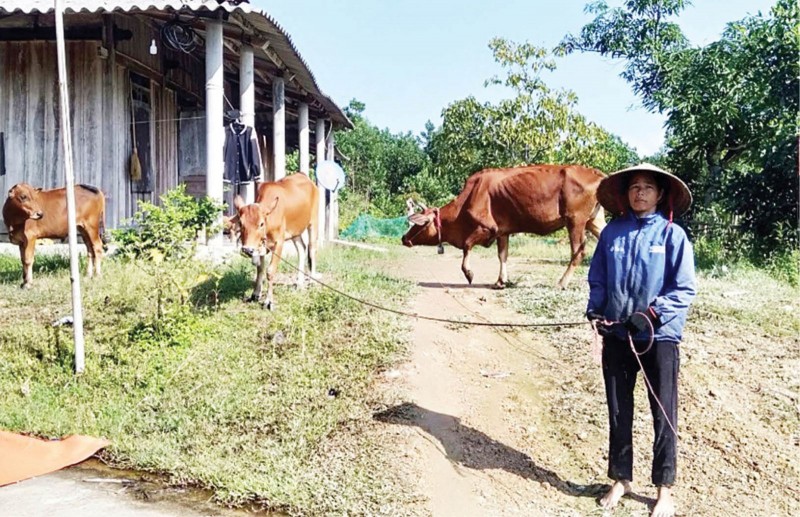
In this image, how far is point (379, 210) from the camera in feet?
106

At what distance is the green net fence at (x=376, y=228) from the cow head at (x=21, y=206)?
15.9m

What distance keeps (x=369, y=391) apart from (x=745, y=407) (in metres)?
2.73

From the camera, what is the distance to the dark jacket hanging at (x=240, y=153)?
9703 millimetres

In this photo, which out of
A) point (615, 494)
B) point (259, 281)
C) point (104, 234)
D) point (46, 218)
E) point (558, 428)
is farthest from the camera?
point (104, 234)

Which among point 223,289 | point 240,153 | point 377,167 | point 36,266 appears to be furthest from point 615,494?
point 377,167

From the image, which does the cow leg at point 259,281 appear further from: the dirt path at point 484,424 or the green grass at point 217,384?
the dirt path at point 484,424

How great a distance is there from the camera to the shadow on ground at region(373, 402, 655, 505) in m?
3.89

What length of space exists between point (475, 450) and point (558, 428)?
68 cm

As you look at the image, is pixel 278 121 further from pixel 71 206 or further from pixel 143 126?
pixel 71 206

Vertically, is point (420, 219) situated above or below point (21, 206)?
below

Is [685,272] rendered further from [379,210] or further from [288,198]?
[379,210]

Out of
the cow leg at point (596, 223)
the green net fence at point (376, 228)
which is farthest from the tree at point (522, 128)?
the cow leg at point (596, 223)

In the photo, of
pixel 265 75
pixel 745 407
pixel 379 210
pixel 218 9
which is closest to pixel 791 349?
pixel 745 407

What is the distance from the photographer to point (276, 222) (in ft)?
23.6
